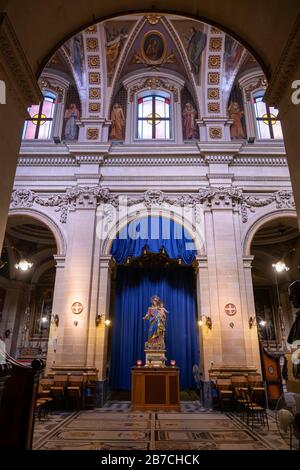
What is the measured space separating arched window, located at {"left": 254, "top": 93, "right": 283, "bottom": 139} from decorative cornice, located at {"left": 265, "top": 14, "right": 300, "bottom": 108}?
30.0 feet

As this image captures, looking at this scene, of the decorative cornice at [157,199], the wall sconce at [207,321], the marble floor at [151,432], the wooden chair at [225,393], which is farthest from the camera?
the decorative cornice at [157,199]

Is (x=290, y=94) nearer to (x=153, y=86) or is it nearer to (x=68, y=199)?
(x=68, y=199)

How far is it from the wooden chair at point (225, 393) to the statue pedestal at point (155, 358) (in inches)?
81.0

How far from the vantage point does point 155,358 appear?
37.2 ft

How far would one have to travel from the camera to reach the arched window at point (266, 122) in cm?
1472

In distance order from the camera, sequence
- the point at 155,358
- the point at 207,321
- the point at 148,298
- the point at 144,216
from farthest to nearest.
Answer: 1. the point at 148,298
2. the point at 144,216
3. the point at 207,321
4. the point at 155,358

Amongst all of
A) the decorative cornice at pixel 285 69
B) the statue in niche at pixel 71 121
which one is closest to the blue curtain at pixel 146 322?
the statue in niche at pixel 71 121

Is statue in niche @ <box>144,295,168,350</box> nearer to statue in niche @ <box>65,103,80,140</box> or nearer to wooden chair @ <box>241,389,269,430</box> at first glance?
wooden chair @ <box>241,389,269,430</box>

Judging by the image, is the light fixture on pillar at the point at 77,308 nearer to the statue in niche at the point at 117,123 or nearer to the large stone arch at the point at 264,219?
the large stone arch at the point at 264,219

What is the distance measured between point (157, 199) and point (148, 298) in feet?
17.0

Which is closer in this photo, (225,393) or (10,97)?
(10,97)

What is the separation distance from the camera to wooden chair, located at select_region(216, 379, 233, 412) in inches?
390

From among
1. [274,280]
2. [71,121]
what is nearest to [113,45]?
[71,121]

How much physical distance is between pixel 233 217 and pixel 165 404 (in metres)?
7.34
